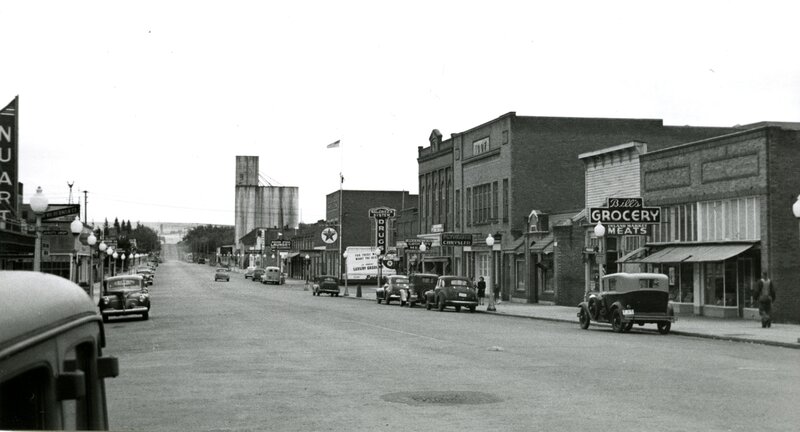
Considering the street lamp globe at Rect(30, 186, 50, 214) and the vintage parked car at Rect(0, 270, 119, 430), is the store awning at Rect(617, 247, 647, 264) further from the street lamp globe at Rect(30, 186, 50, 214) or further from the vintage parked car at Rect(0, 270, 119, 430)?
the vintage parked car at Rect(0, 270, 119, 430)

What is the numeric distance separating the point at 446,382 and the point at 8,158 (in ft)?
74.5

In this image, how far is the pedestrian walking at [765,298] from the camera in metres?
27.9


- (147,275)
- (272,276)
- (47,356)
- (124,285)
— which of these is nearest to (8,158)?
(124,285)

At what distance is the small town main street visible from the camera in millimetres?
10312

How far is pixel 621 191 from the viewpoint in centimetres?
4209

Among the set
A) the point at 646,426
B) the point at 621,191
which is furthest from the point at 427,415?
the point at 621,191

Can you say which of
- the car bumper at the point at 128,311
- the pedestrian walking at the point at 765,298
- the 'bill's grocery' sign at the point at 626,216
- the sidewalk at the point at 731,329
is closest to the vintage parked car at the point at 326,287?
the sidewalk at the point at 731,329

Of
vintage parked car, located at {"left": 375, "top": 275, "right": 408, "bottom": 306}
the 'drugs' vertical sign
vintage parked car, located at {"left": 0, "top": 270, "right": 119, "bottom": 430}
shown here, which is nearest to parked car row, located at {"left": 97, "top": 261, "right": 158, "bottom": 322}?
the 'drugs' vertical sign

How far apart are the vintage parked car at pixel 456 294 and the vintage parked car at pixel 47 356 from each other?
1504 inches

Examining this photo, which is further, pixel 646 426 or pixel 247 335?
pixel 247 335

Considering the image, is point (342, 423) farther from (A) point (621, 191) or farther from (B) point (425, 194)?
(B) point (425, 194)

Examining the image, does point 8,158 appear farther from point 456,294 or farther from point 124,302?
point 456,294

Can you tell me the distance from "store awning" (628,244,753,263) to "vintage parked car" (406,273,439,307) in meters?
12.6

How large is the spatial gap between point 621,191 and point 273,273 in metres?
61.7
